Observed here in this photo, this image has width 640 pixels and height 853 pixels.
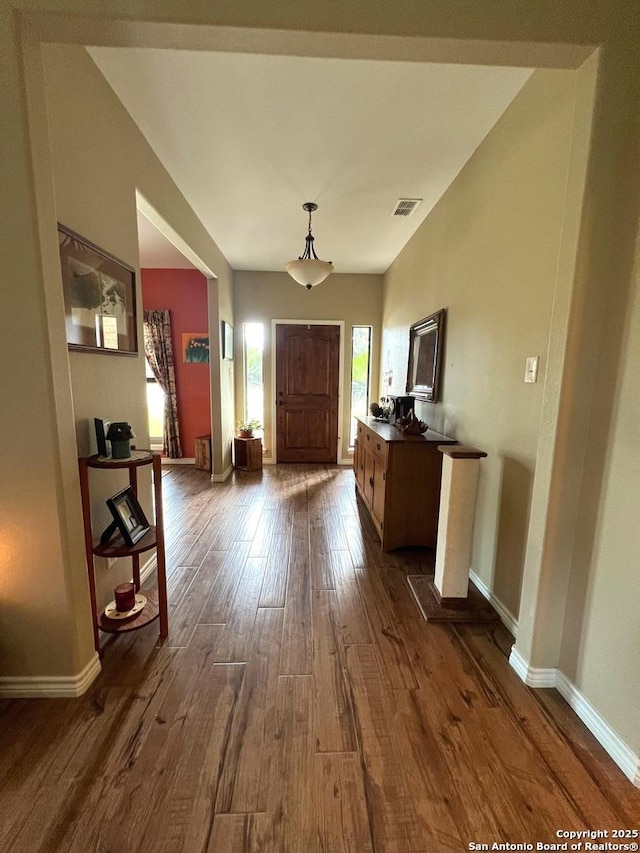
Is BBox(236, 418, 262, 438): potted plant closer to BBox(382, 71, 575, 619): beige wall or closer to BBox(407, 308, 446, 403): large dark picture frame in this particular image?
BBox(407, 308, 446, 403): large dark picture frame

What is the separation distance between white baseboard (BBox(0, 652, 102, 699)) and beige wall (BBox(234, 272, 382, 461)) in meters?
3.96

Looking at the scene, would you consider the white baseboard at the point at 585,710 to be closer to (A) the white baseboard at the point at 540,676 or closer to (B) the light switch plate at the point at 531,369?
(A) the white baseboard at the point at 540,676

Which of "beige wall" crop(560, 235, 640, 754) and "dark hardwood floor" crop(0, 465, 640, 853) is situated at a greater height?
"beige wall" crop(560, 235, 640, 754)

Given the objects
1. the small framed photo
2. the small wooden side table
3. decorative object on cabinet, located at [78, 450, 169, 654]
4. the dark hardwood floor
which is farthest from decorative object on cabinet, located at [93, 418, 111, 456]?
the small wooden side table

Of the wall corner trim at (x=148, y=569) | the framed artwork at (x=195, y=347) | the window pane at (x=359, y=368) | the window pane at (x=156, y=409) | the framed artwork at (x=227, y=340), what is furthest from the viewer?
the window pane at (x=359, y=368)

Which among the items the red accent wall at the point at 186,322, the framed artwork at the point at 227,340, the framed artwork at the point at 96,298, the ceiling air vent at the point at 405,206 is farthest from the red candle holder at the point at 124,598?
the red accent wall at the point at 186,322

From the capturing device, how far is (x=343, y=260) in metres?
4.45

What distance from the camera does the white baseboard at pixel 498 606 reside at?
178 centimetres

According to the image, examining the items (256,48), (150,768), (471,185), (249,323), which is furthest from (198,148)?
(150,768)

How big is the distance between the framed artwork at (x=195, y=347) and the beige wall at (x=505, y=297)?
341 centimetres

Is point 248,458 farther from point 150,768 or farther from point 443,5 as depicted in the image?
point 443,5

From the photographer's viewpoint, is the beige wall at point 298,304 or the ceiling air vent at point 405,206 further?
the beige wall at point 298,304

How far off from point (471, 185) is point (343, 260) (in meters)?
2.34

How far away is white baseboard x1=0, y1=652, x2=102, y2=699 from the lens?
1.39 m
